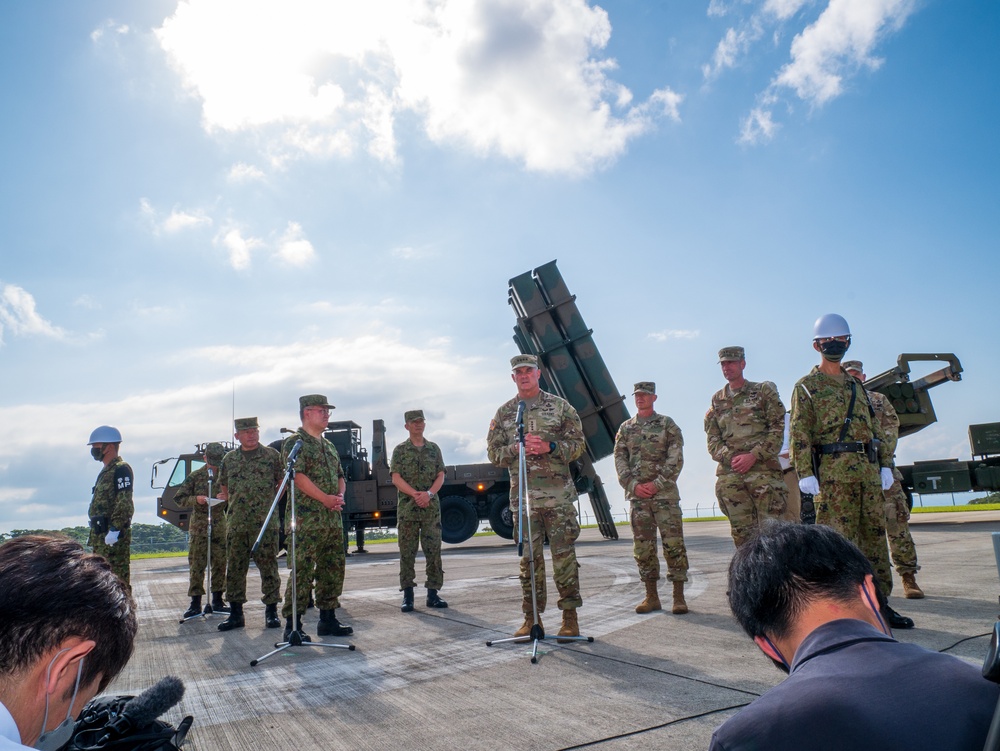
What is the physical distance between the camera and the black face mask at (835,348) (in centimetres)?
480

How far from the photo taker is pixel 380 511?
16.1 meters

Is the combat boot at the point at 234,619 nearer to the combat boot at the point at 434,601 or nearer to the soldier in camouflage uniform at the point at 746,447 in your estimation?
the combat boot at the point at 434,601

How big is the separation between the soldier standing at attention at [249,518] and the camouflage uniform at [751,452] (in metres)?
4.05

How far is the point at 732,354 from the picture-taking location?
6059 millimetres

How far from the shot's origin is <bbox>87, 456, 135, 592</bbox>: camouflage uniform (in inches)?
263

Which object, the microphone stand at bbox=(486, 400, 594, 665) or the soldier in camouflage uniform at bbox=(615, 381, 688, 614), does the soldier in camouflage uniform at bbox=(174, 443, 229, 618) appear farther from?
the soldier in camouflage uniform at bbox=(615, 381, 688, 614)

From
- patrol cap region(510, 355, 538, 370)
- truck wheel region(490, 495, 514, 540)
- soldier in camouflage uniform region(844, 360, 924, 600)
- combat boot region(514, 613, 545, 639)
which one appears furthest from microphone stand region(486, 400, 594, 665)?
truck wheel region(490, 495, 514, 540)

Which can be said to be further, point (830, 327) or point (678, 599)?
point (678, 599)

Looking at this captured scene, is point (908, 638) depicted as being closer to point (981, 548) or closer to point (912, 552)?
point (912, 552)

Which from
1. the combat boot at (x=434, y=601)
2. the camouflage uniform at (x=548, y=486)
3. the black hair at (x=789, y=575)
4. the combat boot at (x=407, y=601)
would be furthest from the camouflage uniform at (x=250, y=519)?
the black hair at (x=789, y=575)

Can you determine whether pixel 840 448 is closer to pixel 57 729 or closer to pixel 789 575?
pixel 789 575

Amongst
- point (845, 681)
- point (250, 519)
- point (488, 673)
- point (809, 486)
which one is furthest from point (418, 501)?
point (845, 681)

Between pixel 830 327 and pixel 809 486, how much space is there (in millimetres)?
1106

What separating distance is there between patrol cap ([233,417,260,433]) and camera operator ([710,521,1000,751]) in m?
6.53
